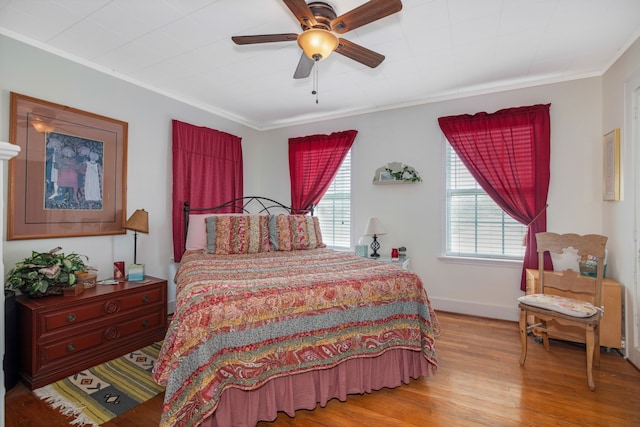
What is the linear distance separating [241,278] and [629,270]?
311cm

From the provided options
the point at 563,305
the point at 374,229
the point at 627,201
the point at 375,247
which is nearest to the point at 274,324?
the point at 563,305

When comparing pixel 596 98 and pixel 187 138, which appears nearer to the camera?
pixel 596 98

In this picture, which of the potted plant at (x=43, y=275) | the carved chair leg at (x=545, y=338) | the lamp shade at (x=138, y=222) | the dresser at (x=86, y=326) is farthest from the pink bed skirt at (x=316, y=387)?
the lamp shade at (x=138, y=222)

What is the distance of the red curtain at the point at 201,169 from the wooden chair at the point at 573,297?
3540 mm

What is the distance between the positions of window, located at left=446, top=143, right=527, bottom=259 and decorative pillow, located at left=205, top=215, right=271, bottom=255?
2.23m

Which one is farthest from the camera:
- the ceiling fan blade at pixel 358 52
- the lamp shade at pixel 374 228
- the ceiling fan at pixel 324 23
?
the lamp shade at pixel 374 228

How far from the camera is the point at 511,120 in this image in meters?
3.41

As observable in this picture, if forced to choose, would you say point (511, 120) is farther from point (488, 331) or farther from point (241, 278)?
point (241, 278)

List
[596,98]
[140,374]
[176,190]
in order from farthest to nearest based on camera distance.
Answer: [176,190] → [596,98] → [140,374]

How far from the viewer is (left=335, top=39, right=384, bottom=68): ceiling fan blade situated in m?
2.08

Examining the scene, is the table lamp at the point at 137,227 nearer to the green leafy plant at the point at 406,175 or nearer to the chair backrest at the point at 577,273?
the green leafy plant at the point at 406,175

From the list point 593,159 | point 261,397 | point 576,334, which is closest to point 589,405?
point 576,334

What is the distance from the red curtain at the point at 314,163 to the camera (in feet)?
14.4

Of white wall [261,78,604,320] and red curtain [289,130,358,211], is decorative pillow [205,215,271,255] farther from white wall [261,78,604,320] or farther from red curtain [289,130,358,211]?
white wall [261,78,604,320]
